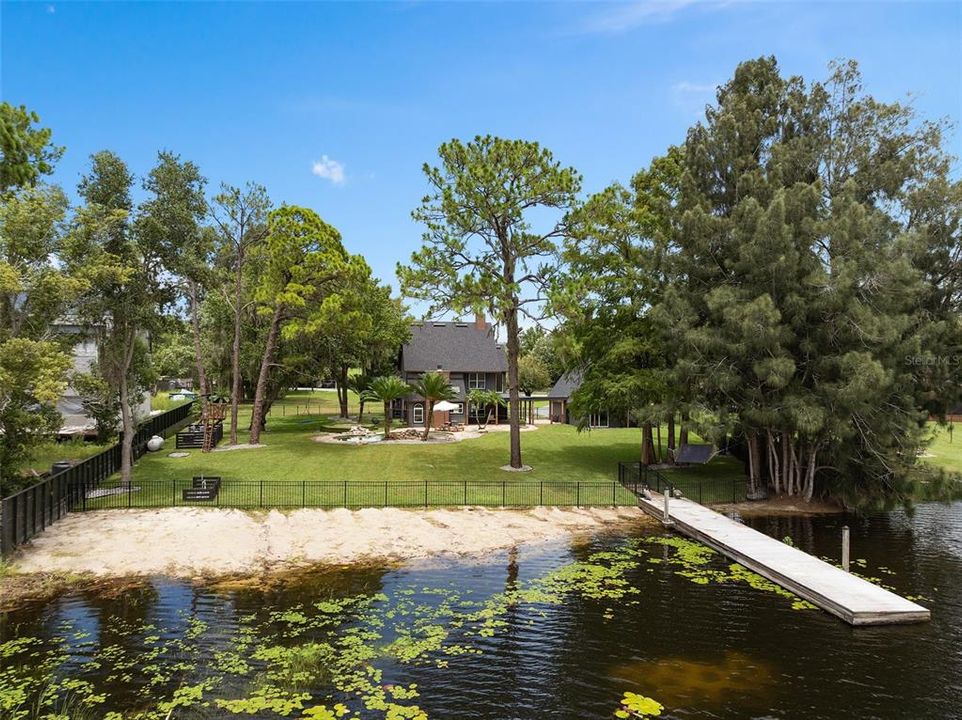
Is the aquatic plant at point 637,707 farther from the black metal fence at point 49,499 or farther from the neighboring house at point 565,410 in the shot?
the neighboring house at point 565,410

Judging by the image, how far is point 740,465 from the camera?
43500 millimetres

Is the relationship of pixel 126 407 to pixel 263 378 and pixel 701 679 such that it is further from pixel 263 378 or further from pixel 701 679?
pixel 701 679

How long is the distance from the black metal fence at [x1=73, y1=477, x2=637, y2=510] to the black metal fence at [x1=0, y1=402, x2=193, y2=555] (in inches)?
28.0

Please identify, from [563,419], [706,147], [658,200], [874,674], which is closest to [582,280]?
[658,200]

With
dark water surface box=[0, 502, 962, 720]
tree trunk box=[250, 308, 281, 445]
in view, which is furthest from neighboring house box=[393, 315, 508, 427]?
dark water surface box=[0, 502, 962, 720]

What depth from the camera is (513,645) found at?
16.2 meters

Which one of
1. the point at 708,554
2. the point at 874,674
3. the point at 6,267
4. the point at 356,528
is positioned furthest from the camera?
the point at 356,528

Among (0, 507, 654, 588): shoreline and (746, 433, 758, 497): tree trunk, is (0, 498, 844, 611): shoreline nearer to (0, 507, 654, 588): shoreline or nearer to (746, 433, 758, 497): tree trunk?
(0, 507, 654, 588): shoreline

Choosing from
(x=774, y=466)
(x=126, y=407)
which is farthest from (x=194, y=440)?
(x=774, y=466)

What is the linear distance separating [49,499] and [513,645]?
64.2 ft

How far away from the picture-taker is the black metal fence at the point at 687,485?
34000 mm

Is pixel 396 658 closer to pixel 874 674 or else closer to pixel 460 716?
pixel 460 716

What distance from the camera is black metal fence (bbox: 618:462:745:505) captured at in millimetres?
34000

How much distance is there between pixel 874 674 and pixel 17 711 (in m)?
18.5
